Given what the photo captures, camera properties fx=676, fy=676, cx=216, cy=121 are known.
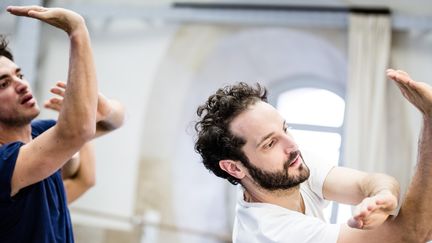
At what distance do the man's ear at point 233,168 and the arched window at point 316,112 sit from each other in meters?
3.56

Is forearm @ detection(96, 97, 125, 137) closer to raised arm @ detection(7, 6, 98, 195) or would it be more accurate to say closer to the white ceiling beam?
raised arm @ detection(7, 6, 98, 195)

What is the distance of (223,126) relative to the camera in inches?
92.2

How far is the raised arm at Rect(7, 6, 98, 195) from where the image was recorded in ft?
7.05

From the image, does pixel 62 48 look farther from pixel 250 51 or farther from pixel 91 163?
pixel 91 163

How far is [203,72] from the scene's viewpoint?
597 cm

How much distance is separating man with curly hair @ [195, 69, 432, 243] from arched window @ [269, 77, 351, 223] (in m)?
3.53

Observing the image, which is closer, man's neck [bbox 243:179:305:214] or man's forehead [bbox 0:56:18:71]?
man's neck [bbox 243:179:305:214]

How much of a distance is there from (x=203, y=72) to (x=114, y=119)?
121 inches

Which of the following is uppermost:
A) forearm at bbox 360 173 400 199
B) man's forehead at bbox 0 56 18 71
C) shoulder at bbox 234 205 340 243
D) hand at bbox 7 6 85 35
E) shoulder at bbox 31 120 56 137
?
hand at bbox 7 6 85 35

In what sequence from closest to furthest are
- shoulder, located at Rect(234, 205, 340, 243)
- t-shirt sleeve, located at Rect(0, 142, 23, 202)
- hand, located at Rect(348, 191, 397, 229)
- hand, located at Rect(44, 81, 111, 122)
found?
hand, located at Rect(348, 191, 397, 229) → shoulder, located at Rect(234, 205, 340, 243) → t-shirt sleeve, located at Rect(0, 142, 23, 202) → hand, located at Rect(44, 81, 111, 122)

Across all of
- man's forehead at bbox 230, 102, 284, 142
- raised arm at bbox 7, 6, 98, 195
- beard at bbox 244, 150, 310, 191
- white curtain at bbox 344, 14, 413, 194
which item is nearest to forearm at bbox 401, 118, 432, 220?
beard at bbox 244, 150, 310, 191

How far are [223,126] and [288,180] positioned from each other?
12.6 inches

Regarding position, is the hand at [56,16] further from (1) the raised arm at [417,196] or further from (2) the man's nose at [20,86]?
(1) the raised arm at [417,196]

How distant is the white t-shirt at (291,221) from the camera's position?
2041 millimetres
